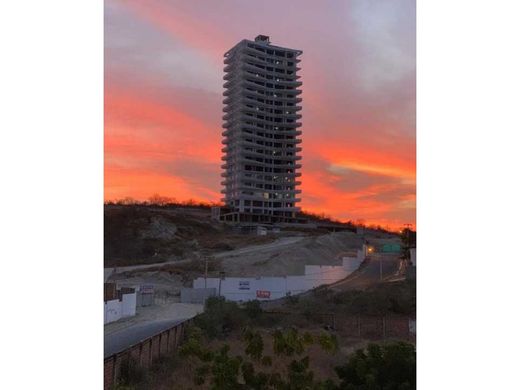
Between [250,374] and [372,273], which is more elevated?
[372,273]

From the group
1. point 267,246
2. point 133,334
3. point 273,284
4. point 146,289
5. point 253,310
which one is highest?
point 267,246

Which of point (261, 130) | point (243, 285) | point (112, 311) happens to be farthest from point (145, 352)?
point (261, 130)

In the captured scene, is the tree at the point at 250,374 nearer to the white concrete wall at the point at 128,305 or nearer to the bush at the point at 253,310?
the bush at the point at 253,310

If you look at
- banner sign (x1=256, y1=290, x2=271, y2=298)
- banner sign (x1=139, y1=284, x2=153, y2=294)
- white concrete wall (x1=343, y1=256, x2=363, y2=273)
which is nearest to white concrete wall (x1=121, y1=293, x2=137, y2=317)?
banner sign (x1=139, y1=284, x2=153, y2=294)

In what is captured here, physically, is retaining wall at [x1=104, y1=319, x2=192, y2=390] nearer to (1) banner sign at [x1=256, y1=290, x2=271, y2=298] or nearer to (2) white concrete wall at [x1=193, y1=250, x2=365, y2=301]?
(2) white concrete wall at [x1=193, y1=250, x2=365, y2=301]

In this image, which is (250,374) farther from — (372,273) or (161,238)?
(161,238)
